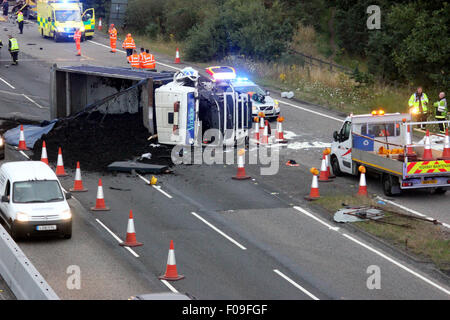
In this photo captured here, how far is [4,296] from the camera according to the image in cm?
1672

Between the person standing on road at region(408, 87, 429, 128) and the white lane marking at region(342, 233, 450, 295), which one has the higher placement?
the person standing on road at region(408, 87, 429, 128)

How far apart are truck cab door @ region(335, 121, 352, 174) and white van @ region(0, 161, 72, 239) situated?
9.08 m

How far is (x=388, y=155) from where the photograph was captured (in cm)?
2472

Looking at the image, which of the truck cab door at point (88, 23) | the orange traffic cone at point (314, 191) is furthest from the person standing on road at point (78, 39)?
the orange traffic cone at point (314, 191)

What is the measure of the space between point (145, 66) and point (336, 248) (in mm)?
25180

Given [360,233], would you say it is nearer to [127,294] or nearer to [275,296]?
[275,296]

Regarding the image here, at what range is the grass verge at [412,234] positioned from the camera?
19.8 meters

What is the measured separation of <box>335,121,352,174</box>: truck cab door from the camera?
26234 millimetres

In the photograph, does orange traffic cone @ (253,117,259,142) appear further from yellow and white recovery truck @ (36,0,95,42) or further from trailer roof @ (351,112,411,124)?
yellow and white recovery truck @ (36,0,95,42)

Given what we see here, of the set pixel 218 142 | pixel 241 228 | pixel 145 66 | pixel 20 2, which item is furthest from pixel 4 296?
pixel 20 2

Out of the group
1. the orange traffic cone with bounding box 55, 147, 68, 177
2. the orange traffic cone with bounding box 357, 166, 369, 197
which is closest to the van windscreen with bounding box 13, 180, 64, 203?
the orange traffic cone with bounding box 55, 147, 68, 177

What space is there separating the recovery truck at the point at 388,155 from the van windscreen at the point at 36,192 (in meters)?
8.87

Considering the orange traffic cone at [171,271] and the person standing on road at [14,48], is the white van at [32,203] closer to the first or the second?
the orange traffic cone at [171,271]

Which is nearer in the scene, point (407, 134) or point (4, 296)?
point (4, 296)
